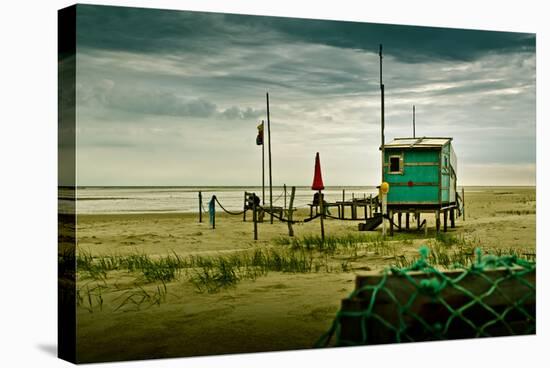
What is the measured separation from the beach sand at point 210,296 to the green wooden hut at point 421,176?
606 millimetres

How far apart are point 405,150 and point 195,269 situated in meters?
2.75

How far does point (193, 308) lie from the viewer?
6918 mm

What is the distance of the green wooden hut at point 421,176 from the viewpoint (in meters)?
8.33

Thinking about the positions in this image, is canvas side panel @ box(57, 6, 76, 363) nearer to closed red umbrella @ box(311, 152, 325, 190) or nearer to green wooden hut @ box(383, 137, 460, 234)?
closed red umbrella @ box(311, 152, 325, 190)

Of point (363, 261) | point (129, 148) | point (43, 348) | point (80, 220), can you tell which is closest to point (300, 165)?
point (363, 261)

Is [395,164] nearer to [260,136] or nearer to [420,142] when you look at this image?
[420,142]

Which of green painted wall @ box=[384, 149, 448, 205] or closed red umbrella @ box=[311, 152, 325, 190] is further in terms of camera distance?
green painted wall @ box=[384, 149, 448, 205]

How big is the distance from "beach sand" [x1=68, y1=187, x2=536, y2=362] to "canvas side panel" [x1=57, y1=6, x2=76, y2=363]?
0.32ft

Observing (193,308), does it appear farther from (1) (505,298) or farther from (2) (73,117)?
(1) (505,298)

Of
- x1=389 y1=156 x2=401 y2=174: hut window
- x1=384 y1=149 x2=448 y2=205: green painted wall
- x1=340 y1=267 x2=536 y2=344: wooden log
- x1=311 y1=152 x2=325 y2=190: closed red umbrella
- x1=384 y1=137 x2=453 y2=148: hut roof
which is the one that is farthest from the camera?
x1=384 y1=149 x2=448 y2=205: green painted wall

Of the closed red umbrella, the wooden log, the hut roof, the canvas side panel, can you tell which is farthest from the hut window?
the canvas side panel

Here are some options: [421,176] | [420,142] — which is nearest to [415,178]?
[421,176]

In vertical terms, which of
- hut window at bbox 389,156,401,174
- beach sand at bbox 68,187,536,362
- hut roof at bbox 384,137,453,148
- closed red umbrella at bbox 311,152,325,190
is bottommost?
beach sand at bbox 68,187,536,362

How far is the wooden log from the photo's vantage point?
4.29 metres
